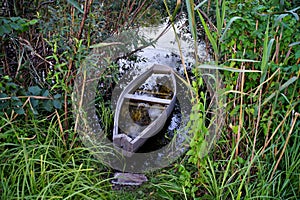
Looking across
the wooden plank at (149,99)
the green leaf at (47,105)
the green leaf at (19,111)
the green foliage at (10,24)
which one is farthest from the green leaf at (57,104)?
the wooden plank at (149,99)

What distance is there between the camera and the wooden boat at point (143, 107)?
2.58 m

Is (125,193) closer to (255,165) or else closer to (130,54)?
(255,165)

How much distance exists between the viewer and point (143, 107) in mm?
3047

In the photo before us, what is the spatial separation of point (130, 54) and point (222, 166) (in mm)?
1359

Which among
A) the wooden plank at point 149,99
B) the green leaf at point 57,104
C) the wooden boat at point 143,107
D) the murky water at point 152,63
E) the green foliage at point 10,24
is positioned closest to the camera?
the green foliage at point 10,24

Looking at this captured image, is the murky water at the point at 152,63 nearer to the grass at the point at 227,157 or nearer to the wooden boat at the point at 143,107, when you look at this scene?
the wooden boat at the point at 143,107

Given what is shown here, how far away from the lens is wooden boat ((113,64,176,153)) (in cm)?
258

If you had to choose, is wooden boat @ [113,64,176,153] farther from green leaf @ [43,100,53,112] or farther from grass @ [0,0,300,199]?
green leaf @ [43,100,53,112]

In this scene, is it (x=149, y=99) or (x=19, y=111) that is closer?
(x=19, y=111)

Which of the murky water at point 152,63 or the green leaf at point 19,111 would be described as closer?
the green leaf at point 19,111

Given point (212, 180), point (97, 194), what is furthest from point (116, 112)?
point (212, 180)

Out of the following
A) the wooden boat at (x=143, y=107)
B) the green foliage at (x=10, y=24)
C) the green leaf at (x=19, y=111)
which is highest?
the green foliage at (x=10, y=24)

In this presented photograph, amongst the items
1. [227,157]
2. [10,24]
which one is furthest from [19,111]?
[227,157]

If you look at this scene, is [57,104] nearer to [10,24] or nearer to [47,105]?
[47,105]
